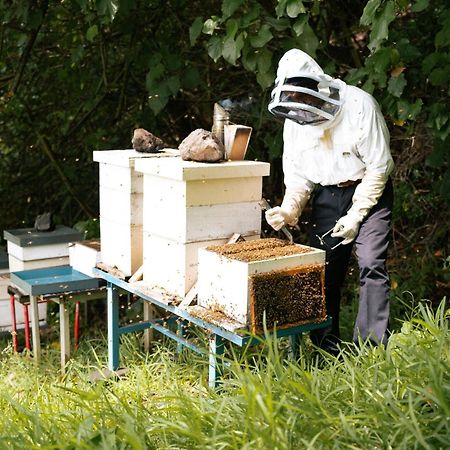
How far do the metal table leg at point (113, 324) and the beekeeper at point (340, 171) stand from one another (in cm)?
105

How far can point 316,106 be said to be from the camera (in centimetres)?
303

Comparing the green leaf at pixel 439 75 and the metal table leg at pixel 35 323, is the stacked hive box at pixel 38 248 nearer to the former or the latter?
the metal table leg at pixel 35 323

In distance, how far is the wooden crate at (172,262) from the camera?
3025 mm

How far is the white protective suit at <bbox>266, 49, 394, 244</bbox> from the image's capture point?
118 inches

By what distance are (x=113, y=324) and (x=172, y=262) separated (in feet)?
2.78

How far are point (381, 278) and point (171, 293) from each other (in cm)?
94

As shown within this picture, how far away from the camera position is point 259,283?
2725mm

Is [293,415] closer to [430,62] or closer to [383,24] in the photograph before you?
[383,24]

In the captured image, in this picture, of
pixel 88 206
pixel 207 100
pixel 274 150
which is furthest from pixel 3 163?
pixel 274 150

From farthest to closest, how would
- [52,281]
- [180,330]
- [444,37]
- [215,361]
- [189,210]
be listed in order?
[52,281] < [180,330] < [444,37] < [189,210] < [215,361]

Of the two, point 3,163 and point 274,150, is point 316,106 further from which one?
point 3,163

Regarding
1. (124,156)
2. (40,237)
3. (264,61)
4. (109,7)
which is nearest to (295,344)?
(124,156)

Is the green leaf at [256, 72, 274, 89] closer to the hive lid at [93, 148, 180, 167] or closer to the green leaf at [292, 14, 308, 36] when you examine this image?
the green leaf at [292, 14, 308, 36]

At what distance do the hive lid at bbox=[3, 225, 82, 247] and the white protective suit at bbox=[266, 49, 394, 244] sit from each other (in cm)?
170
